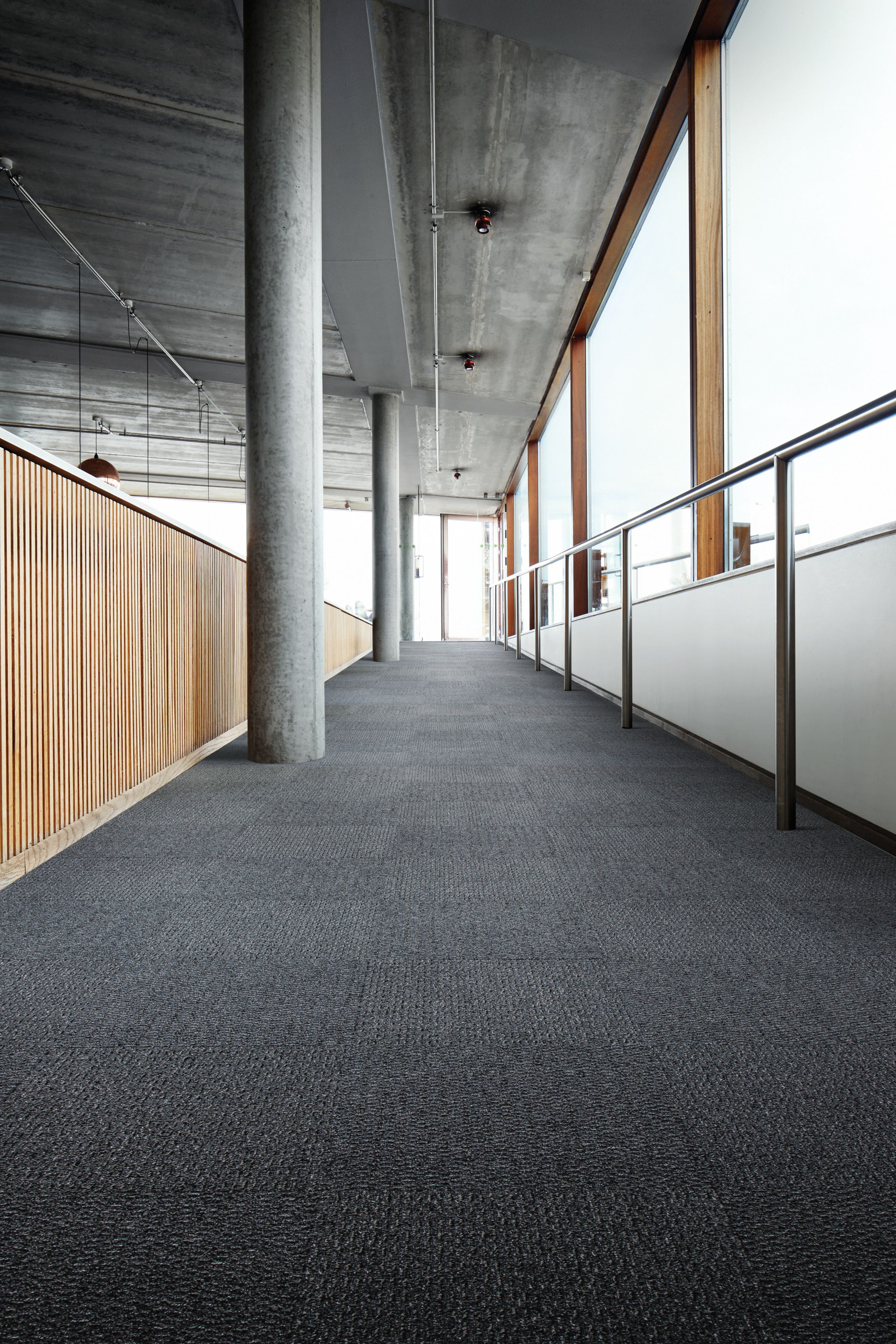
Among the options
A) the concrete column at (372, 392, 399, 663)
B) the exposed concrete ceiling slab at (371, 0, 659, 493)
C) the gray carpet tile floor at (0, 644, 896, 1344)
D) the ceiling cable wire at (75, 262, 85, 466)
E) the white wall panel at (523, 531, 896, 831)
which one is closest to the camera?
the gray carpet tile floor at (0, 644, 896, 1344)

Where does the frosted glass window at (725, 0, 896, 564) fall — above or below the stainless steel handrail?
above

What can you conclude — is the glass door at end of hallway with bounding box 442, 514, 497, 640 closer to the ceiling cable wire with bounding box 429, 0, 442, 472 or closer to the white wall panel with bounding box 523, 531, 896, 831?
the ceiling cable wire with bounding box 429, 0, 442, 472

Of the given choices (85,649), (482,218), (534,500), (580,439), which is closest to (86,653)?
(85,649)

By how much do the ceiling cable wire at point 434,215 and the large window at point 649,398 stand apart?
1.65 metres

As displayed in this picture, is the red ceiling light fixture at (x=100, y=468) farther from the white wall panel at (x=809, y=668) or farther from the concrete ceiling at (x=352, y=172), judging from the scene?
the white wall panel at (x=809, y=668)

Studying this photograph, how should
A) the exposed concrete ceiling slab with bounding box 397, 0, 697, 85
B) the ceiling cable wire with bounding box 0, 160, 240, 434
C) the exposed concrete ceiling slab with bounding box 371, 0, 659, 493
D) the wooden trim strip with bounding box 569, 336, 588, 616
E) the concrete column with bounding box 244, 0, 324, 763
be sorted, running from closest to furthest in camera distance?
the concrete column with bounding box 244, 0, 324, 763
the exposed concrete ceiling slab with bounding box 397, 0, 697, 85
the exposed concrete ceiling slab with bounding box 371, 0, 659, 493
the ceiling cable wire with bounding box 0, 160, 240, 434
the wooden trim strip with bounding box 569, 336, 588, 616

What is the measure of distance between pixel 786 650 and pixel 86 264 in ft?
25.2

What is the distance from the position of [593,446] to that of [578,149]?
9.30 feet

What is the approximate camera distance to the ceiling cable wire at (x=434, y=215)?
178 inches

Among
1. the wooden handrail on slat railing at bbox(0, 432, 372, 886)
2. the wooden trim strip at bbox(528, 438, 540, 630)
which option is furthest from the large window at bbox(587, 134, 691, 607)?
the wooden trim strip at bbox(528, 438, 540, 630)

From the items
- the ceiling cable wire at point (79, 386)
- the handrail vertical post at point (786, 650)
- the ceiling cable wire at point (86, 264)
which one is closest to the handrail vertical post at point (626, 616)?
Result: the handrail vertical post at point (786, 650)

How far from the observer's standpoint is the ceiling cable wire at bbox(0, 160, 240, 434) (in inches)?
236

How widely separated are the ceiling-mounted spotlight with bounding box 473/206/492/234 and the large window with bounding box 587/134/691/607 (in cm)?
122

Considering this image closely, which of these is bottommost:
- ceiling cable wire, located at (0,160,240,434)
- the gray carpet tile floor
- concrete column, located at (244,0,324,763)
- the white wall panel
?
the gray carpet tile floor
